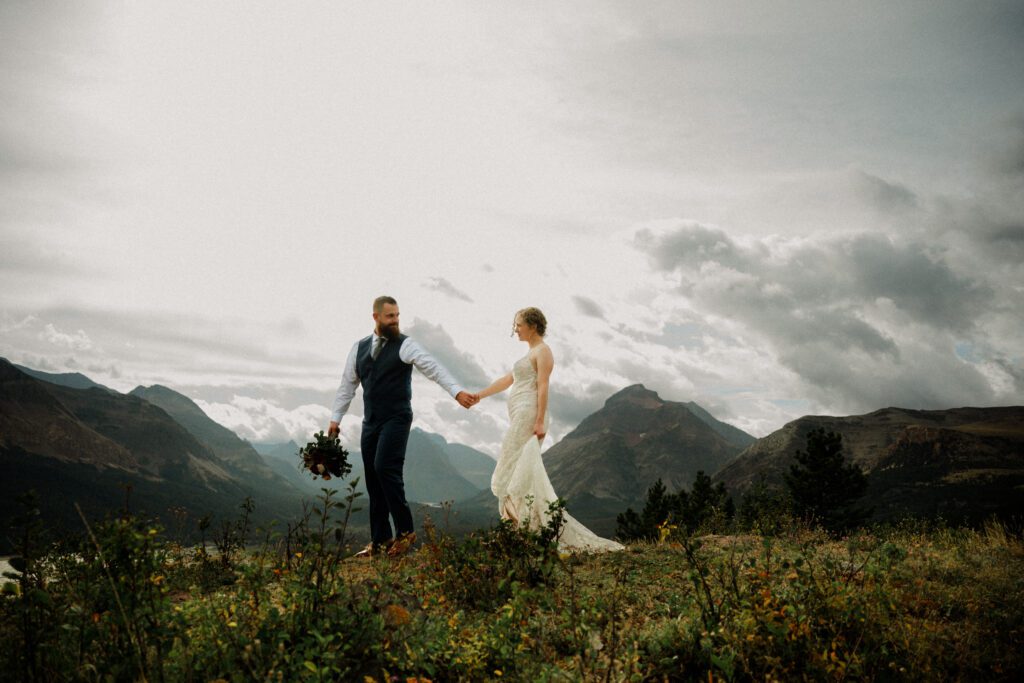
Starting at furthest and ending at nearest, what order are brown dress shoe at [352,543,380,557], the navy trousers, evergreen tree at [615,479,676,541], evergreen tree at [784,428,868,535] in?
evergreen tree at [784,428,868,535] → evergreen tree at [615,479,676,541] → brown dress shoe at [352,543,380,557] → the navy trousers

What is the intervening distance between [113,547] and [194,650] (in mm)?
942

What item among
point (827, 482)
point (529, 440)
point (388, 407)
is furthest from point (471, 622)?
point (827, 482)

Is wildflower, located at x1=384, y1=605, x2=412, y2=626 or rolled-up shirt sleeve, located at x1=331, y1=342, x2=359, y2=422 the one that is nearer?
wildflower, located at x1=384, y1=605, x2=412, y2=626

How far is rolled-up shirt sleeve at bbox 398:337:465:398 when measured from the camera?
8492mm

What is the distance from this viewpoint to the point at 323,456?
27.0 ft

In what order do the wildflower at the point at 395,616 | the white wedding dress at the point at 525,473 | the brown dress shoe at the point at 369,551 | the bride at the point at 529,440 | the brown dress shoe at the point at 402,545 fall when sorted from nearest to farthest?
the wildflower at the point at 395,616 → the brown dress shoe at the point at 402,545 → the brown dress shoe at the point at 369,551 → the white wedding dress at the point at 525,473 → the bride at the point at 529,440

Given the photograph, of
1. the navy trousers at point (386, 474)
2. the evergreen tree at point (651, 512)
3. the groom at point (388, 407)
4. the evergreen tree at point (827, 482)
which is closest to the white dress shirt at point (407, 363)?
the groom at point (388, 407)

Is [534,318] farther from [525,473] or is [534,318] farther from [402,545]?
[402,545]

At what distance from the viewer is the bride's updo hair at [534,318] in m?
9.44

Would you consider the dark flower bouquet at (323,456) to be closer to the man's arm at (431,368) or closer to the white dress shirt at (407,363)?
the white dress shirt at (407,363)

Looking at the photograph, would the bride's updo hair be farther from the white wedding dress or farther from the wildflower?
the wildflower

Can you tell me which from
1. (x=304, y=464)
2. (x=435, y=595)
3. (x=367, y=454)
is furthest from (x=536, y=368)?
(x=435, y=595)

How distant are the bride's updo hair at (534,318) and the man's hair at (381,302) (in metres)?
2.05

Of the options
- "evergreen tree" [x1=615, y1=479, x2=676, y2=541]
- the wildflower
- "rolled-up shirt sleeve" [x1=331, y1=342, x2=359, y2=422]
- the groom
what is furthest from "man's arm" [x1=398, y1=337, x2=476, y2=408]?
"evergreen tree" [x1=615, y1=479, x2=676, y2=541]
